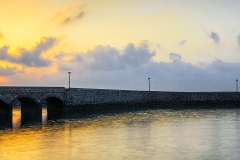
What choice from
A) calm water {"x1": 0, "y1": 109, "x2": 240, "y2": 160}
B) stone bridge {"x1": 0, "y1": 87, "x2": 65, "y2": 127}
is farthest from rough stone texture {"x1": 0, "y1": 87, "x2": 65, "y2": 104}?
calm water {"x1": 0, "y1": 109, "x2": 240, "y2": 160}

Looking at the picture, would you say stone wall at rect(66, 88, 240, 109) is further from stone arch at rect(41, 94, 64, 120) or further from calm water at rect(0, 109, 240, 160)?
calm water at rect(0, 109, 240, 160)

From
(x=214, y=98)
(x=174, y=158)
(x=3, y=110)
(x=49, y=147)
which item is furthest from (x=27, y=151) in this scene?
(x=214, y=98)

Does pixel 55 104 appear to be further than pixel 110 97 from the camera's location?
No

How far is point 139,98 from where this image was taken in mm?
79312

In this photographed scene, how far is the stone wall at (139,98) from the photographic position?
66.2m

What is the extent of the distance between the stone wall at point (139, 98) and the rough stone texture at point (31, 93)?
265 centimetres

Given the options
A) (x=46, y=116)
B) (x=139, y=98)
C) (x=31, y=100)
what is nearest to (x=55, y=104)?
(x=31, y=100)

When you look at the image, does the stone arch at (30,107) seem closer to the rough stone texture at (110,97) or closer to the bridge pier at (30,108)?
the bridge pier at (30,108)

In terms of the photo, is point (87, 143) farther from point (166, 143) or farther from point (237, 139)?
point (237, 139)

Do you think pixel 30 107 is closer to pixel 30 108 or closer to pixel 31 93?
pixel 30 108

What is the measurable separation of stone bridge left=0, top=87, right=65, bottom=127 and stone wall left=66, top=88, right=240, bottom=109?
2241 mm

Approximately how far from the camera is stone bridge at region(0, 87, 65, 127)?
2066 inches

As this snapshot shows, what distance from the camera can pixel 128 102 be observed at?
7644cm

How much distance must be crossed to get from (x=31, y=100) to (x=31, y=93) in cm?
258
